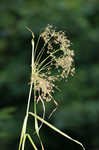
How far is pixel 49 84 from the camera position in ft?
4.42

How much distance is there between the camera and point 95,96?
16.0 feet

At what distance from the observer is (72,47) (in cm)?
477

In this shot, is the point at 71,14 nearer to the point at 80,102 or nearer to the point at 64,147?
the point at 80,102

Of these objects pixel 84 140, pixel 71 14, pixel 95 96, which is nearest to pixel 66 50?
pixel 71 14

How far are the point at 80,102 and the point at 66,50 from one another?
346 centimetres

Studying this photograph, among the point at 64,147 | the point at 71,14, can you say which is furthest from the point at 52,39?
the point at 64,147

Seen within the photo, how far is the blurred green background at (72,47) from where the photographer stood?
14.9 feet

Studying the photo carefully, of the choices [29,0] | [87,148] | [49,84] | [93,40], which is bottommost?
[49,84]

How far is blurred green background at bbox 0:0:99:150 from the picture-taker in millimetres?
4543

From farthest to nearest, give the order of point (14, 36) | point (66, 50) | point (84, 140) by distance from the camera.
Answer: point (84, 140) < point (14, 36) < point (66, 50)

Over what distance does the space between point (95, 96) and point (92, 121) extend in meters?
0.30

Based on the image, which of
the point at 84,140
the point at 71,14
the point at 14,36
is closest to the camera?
the point at 71,14

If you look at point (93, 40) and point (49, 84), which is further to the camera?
point (93, 40)

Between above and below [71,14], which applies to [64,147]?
below
